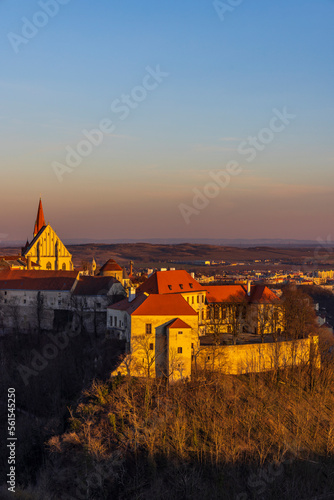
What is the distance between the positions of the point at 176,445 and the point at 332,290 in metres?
93.8

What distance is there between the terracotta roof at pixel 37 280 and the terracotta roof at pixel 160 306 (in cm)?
1365

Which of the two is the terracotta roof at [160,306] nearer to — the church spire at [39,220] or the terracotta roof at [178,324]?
the terracotta roof at [178,324]

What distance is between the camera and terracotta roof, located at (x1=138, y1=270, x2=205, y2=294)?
45188mm

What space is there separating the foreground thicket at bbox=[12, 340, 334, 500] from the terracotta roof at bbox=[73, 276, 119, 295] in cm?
1361

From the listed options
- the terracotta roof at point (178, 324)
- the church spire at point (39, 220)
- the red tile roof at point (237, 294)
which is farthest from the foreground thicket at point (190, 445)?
the church spire at point (39, 220)

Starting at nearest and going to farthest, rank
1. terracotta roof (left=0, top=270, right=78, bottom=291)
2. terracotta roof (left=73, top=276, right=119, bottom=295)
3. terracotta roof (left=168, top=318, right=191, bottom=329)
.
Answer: terracotta roof (left=168, top=318, right=191, bottom=329) → terracotta roof (left=73, top=276, right=119, bottom=295) → terracotta roof (left=0, top=270, right=78, bottom=291)

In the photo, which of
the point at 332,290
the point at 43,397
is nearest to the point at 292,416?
the point at 43,397

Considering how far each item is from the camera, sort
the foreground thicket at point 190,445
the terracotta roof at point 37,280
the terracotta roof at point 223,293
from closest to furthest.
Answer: the foreground thicket at point 190,445 → the terracotta roof at point 223,293 → the terracotta roof at point 37,280

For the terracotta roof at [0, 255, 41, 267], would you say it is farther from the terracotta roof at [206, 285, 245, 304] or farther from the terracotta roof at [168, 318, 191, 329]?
the terracotta roof at [168, 318, 191, 329]

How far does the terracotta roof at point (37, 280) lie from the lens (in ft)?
170

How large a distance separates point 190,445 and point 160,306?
9.22 m

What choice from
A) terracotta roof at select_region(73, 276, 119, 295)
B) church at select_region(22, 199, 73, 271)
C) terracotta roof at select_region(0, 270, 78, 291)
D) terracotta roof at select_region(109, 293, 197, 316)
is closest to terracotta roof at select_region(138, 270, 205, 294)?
terracotta roof at select_region(73, 276, 119, 295)

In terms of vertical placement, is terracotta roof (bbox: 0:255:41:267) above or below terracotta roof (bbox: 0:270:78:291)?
above

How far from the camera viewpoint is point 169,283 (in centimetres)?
4603
